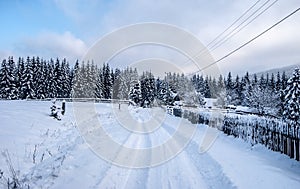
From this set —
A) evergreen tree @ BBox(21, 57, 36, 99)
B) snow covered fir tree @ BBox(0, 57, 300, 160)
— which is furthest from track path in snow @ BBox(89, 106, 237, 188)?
evergreen tree @ BBox(21, 57, 36, 99)

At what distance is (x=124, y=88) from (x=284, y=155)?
70.0 metres

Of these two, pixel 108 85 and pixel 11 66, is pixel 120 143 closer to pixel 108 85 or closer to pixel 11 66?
pixel 11 66

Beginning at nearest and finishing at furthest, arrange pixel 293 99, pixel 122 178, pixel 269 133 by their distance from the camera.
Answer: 1. pixel 122 178
2. pixel 269 133
3. pixel 293 99

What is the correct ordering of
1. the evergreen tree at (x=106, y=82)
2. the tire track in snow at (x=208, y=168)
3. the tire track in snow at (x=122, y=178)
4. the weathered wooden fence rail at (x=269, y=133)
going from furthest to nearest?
the evergreen tree at (x=106, y=82) < the weathered wooden fence rail at (x=269, y=133) < the tire track in snow at (x=208, y=168) < the tire track in snow at (x=122, y=178)

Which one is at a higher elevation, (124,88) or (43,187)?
(124,88)

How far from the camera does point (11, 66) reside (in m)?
57.7

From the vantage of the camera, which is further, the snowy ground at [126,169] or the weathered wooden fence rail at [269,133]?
the weathered wooden fence rail at [269,133]

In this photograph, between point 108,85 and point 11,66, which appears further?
point 108,85

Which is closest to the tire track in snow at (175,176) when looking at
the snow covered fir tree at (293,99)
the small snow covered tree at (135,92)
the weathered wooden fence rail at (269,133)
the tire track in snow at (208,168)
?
the tire track in snow at (208,168)

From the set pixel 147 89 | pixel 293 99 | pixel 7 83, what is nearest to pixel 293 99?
pixel 293 99

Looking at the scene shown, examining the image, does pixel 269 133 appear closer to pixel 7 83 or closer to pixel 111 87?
pixel 7 83

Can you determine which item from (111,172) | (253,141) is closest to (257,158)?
(253,141)

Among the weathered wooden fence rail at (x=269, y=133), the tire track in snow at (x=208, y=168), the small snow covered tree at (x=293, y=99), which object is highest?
the small snow covered tree at (x=293, y=99)

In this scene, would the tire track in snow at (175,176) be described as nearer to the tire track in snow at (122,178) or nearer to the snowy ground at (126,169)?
the snowy ground at (126,169)
